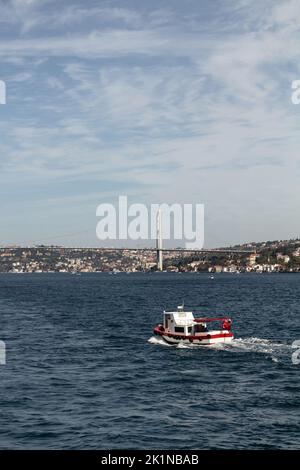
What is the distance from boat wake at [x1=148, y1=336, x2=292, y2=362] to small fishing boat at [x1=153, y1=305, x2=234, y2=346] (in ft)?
1.38

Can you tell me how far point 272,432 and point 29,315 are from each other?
60108 mm

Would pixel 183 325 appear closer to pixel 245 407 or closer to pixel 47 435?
pixel 245 407

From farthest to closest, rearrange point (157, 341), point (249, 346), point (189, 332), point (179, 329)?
1. point (157, 341)
2. point (179, 329)
3. point (189, 332)
4. point (249, 346)

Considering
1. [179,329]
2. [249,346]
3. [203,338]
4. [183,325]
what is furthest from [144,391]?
[179,329]

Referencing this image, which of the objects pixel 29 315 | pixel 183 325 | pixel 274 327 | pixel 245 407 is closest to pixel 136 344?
pixel 183 325

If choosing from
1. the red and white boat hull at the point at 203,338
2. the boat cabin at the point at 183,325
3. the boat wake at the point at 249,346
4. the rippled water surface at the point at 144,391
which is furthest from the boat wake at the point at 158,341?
the boat cabin at the point at 183,325

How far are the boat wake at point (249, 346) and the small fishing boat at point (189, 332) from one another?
16.6 inches

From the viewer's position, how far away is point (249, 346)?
50812 millimetres

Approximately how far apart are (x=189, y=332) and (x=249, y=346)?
19.1 ft

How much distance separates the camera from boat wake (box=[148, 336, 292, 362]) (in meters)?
48.2

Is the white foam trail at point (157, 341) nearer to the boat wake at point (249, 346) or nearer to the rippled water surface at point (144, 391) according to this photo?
the boat wake at point (249, 346)

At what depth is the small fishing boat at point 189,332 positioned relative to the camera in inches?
2030

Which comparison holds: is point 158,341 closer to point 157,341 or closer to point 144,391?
point 157,341
